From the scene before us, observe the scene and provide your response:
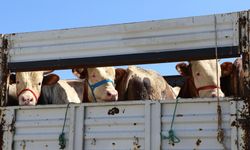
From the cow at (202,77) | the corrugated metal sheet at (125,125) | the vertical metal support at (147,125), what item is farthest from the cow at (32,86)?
the vertical metal support at (147,125)

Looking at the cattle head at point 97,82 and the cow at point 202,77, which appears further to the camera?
Result: the cattle head at point 97,82

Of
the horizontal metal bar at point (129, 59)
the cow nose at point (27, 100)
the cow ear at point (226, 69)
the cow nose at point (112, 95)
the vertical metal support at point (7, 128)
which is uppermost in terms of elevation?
the cow ear at point (226, 69)

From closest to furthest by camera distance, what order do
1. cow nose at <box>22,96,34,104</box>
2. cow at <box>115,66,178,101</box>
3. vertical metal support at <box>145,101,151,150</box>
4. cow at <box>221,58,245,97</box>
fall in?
1. vertical metal support at <box>145,101,151,150</box>
2. cow nose at <box>22,96,34,104</box>
3. cow at <box>221,58,245,97</box>
4. cow at <box>115,66,178,101</box>

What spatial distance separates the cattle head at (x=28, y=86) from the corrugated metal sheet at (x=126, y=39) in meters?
2.07

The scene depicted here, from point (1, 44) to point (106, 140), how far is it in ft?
4.63

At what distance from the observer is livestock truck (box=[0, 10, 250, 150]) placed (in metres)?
3.72

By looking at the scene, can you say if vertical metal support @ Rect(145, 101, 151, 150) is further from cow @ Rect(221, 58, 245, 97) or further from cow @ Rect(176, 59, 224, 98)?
cow @ Rect(221, 58, 245, 97)

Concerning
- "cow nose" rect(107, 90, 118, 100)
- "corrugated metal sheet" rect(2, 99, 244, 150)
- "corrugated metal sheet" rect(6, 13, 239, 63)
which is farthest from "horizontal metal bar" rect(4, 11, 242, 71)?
"cow nose" rect(107, 90, 118, 100)

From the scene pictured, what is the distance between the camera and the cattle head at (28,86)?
6.63m

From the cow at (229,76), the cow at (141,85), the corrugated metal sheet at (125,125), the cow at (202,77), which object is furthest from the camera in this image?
the cow at (141,85)

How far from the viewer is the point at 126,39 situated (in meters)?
4.19

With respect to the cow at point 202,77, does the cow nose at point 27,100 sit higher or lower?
lower

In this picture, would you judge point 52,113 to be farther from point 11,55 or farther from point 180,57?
point 180,57

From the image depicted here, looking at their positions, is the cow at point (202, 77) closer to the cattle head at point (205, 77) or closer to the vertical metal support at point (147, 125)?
the cattle head at point (205, 77)
